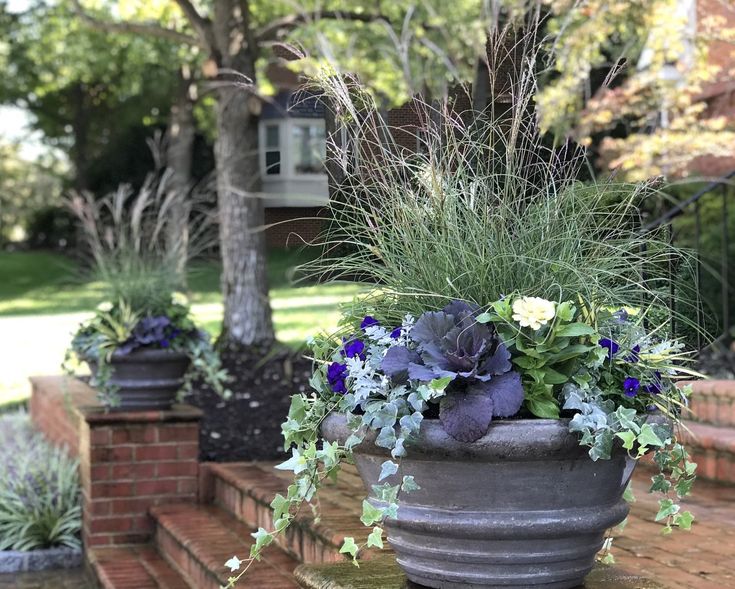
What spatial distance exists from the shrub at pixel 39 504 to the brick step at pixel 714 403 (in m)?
3.04

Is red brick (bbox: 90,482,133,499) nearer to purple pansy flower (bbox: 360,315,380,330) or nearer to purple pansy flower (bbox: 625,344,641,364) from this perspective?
purple pansy flower (bbox: 360,315,380,330)

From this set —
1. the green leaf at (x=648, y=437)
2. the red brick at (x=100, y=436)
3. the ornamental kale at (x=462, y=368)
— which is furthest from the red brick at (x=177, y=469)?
the green leaf at (x=648, y=437)

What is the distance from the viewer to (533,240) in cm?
205

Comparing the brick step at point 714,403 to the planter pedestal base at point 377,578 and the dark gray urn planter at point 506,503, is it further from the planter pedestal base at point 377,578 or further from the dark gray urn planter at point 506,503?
the dark gray urn planter at point 506,503

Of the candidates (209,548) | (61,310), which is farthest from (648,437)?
(61,310)

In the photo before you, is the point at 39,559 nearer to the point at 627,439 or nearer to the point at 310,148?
the point at 310,148

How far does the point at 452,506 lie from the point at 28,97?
2694 centimetres

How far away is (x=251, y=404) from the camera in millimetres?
6520

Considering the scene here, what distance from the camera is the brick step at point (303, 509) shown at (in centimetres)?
330

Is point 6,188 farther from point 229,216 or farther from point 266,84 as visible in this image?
point 229,216

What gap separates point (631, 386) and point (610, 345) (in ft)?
0.28

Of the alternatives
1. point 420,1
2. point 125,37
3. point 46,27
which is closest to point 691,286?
point 420,1

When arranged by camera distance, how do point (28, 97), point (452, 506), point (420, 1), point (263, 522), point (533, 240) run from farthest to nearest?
point (28, 97), point (420, 1), point (263, 522), point (533, 240), point (452, 506)

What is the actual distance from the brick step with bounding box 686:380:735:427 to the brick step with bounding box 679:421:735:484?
6.5 inches
